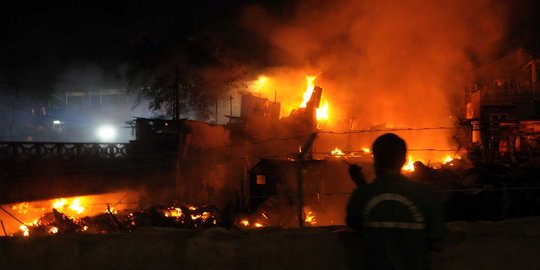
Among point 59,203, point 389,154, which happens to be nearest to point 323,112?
point 59,203

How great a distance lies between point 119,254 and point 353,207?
1606 mm

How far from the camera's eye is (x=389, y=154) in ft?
7.54

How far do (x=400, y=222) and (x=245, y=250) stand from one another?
1.18 m

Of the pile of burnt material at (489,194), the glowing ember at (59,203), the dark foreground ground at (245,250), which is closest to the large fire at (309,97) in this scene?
the glowing ember at (59,203)

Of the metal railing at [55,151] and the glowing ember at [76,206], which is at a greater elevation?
the metal railing at [55,151]

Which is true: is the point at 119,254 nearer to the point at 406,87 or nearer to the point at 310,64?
the point at 310,64

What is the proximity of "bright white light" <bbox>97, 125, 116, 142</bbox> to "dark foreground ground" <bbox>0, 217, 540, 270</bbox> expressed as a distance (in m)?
32.0

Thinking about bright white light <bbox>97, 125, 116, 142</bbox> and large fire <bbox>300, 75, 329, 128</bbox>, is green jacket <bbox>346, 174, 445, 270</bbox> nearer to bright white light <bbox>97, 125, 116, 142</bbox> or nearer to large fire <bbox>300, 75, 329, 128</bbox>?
large fire <bbox>300, 75, 329, 128</bbox>

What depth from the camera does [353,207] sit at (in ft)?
7.81

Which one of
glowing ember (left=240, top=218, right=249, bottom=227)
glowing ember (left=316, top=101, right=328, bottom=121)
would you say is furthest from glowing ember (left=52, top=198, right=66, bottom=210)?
glowing ember (left=316, top=101, right=328, bottom=121)

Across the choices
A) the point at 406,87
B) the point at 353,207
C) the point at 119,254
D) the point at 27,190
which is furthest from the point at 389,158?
the point at 406,87

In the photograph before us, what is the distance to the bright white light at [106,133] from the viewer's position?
33.6m

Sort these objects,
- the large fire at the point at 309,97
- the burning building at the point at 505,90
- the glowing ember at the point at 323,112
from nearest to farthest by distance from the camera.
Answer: the burning building at the point at 505,90
the glowing ember at the point at 323,112
the large fire at the point at 309,97

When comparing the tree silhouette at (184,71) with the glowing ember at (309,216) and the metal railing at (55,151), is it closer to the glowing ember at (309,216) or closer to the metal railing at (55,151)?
the metal railing at (55,151)
